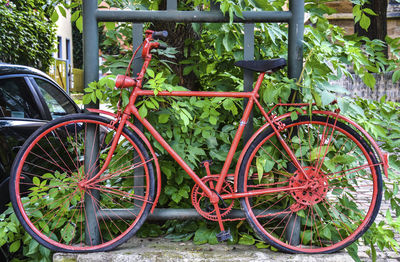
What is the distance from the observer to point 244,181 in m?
2.92

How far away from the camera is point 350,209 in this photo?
3145 mm

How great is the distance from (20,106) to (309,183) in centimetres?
238

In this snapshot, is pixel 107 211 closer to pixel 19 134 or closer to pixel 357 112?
pixel 19 134

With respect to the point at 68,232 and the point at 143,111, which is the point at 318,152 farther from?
the point at 68,232

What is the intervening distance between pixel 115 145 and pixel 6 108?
1.15m

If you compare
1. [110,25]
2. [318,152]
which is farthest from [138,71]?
[318,152]

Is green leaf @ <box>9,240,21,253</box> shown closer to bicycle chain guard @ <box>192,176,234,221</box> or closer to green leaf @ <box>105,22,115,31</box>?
bicycle chain guard @ <box>192,176,234,221</box>

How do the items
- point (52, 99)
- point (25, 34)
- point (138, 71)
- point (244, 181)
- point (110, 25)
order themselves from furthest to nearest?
point (25, 34)
point (52, 99)
point (110, 25)
point (138, 71)
point (244, 181)

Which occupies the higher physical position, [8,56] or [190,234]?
[8,56]

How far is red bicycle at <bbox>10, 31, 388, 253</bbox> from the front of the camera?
2.88m

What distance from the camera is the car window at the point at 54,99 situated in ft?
14.0

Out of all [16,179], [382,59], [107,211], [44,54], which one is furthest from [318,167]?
[44,54]

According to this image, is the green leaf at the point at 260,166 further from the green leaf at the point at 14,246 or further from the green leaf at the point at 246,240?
the green leaf at the point at 14,246

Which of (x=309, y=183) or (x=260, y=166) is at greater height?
(x=260, y=166)
